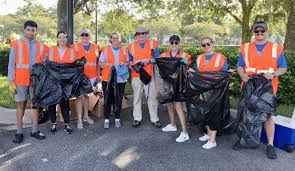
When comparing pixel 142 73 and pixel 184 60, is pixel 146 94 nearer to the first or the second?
pixel 142 73

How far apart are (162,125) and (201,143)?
106cm

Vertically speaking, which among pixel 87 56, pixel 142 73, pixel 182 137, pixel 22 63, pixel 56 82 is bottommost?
pixel 182 137

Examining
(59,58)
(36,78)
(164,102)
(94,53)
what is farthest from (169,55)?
(36,78)

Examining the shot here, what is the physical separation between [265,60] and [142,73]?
2007 millimetres

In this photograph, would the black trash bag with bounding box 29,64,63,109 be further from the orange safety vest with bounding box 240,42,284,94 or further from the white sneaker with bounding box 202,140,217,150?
the orange safety vest with bounding box 240,42,284,94

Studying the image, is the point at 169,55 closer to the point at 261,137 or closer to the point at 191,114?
the point at 191,114

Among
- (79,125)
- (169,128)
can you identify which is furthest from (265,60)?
(79,125)

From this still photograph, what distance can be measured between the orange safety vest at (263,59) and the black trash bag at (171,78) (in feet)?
3.36

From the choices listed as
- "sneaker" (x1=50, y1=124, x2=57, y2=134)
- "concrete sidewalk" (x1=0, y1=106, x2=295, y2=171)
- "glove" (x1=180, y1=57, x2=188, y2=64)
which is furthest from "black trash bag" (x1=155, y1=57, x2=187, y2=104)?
"sneaker" (x1=50, y1=124, x2=57, y2=134)

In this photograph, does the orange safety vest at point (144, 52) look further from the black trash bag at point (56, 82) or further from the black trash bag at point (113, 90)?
the black trash bag at point (56, 82)

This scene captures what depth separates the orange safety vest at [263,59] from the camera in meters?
4.52

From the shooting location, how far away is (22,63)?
5.00 meters

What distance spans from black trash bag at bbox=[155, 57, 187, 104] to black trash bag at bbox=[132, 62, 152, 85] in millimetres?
276

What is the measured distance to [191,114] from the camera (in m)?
5.12
